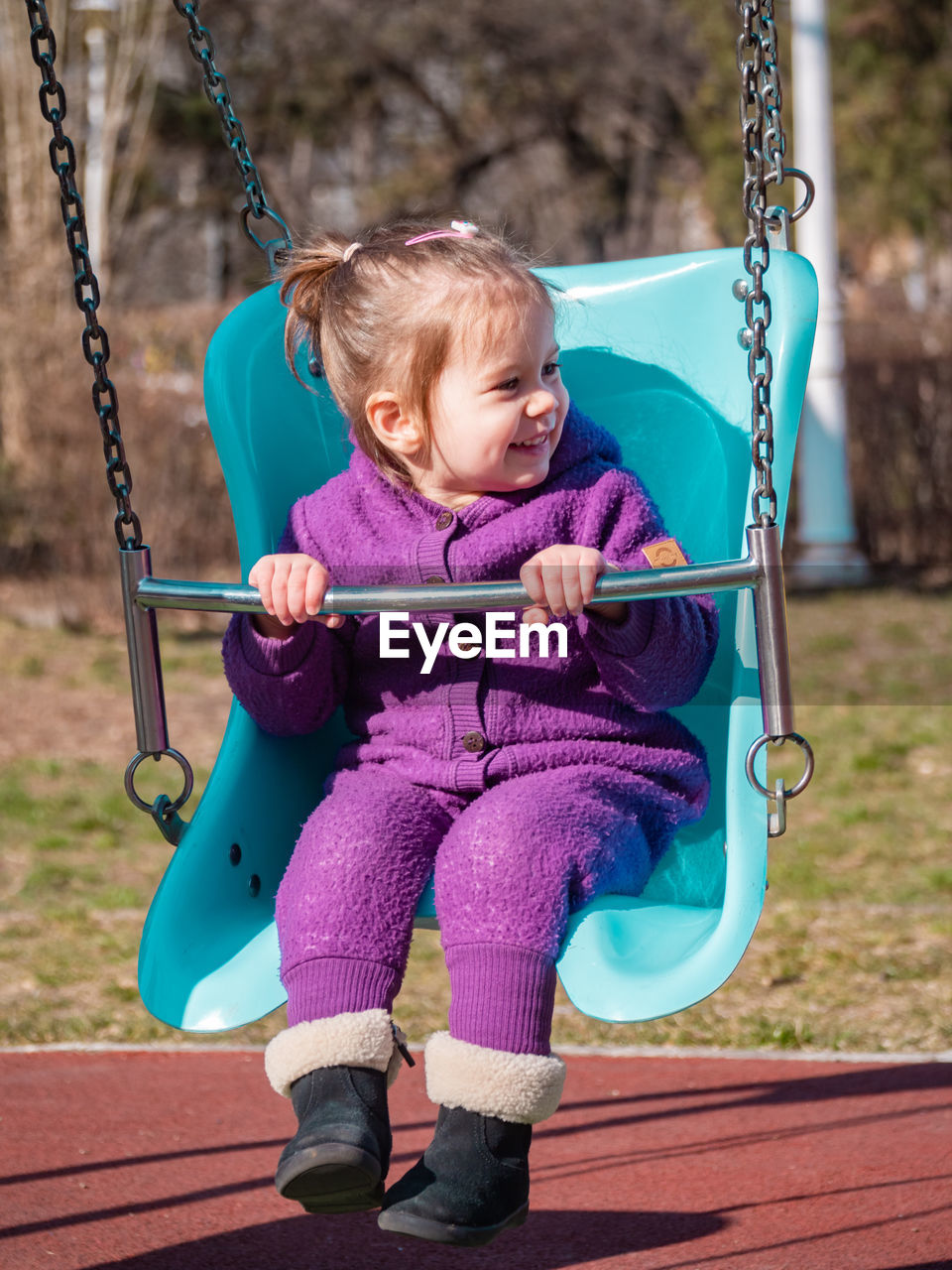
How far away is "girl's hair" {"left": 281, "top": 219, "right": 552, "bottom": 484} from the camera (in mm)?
2305

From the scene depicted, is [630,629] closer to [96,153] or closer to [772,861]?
[772,861]

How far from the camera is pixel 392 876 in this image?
216 cm

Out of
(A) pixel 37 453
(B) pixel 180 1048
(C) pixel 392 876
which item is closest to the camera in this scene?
(C) pixel 392 876

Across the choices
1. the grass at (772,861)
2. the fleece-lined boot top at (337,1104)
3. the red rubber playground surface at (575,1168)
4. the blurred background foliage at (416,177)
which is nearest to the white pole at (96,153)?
the blurred background foliage at (416,177)

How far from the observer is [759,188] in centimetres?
219

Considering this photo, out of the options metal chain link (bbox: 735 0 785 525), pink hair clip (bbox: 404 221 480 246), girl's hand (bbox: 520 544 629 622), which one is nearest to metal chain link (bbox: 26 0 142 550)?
pink hair clip (bbox: 404 221 480 246)

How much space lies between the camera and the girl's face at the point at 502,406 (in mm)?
2277

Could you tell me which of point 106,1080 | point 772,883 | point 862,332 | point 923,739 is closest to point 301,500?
point 106,1080

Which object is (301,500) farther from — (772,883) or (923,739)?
(923,739)

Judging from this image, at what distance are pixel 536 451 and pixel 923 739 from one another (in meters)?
5.08

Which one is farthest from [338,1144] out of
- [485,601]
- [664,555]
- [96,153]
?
[96,153]

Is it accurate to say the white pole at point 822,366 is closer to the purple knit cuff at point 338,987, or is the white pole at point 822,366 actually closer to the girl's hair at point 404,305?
the girl's hair at point 404,305

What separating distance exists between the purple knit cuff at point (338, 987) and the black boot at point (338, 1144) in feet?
0.25

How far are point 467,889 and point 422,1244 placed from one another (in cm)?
105
